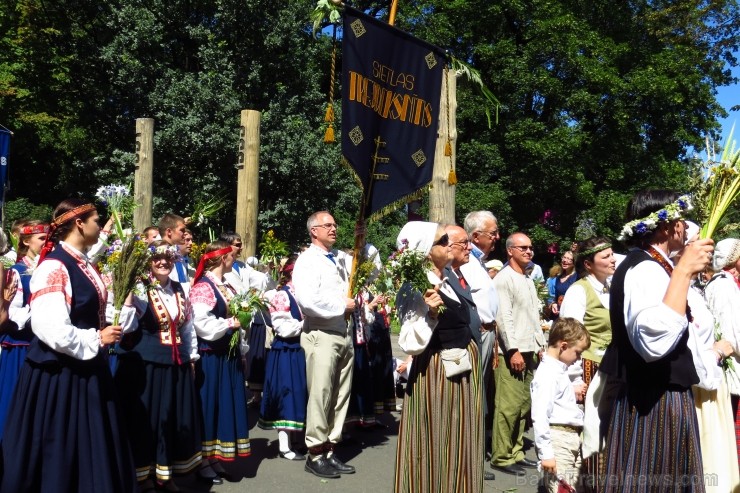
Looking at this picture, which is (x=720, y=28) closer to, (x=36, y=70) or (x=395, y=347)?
(x=395, y=347)

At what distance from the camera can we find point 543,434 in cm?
466

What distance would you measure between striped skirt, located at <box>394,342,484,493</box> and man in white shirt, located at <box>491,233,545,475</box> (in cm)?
174

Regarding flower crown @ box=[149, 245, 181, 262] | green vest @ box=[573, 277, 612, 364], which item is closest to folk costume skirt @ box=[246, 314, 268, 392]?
flower crown @ box=[149, 245, 181, 262]

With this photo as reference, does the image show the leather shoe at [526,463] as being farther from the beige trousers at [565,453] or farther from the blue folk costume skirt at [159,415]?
the blue folk costume skirt at [159,415]

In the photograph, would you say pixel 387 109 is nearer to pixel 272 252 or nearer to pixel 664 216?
pixel 272 252

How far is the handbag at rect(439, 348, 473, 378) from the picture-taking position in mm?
4406

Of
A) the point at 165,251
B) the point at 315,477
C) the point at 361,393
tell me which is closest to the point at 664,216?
the point at 165,251

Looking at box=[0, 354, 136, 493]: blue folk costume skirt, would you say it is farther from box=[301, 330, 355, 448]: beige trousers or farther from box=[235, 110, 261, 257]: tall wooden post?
box=[235, 110, 261, 257]: tall wooden post

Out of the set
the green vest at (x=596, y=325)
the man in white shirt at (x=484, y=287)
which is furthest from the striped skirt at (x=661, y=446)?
the green vest at (x=596, y=325)

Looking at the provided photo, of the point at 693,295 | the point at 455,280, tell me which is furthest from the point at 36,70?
the point at 693,295

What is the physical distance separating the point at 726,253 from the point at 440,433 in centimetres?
265

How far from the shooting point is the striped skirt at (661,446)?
3346 millimetres

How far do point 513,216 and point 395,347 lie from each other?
10244 millimetres

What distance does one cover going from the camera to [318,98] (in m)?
18.7
